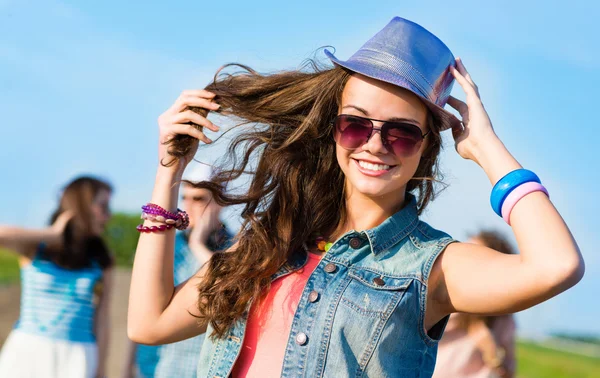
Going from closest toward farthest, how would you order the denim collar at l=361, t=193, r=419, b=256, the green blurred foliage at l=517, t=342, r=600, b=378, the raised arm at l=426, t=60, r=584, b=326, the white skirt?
the raised arm at l=426, t=60, r=584, b=326 < the denim collar at l=361, t=193, r=419, b=256 < the white skirt < the green blurred foliage at l=517, t=342, r=600, b=378

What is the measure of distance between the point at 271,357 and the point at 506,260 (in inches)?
30.7

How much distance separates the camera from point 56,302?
6273 mm

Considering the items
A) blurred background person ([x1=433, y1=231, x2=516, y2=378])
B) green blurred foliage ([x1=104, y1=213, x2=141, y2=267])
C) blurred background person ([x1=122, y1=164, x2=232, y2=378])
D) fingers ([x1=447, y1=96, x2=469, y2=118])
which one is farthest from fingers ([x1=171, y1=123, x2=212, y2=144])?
green blurred foliage ([x1=104, y1=213, x2=141, y2=267])

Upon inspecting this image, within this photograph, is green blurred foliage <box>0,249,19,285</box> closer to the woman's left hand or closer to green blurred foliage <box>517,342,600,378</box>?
green blurred foliage <box>517,342,600,378</box>

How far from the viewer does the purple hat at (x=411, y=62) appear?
8.94 feet

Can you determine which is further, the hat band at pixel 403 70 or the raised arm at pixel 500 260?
the hat band at pixel 403 70

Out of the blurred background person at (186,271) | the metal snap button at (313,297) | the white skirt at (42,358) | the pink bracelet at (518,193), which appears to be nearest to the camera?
the pink bracelet at (518,193)

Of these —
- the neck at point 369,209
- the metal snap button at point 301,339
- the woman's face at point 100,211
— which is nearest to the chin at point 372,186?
the neck at point 369,209

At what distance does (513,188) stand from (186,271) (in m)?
3.73

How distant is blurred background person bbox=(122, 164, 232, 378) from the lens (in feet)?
18.3

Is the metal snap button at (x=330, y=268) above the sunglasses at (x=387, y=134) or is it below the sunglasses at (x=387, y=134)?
below

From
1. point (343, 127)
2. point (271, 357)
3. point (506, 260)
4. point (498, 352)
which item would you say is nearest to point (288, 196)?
point (343, 127)

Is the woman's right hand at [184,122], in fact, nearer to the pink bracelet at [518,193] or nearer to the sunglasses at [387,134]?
the sunglasses at [387,134]

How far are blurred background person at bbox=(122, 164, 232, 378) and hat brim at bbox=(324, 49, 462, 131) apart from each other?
241 cm
